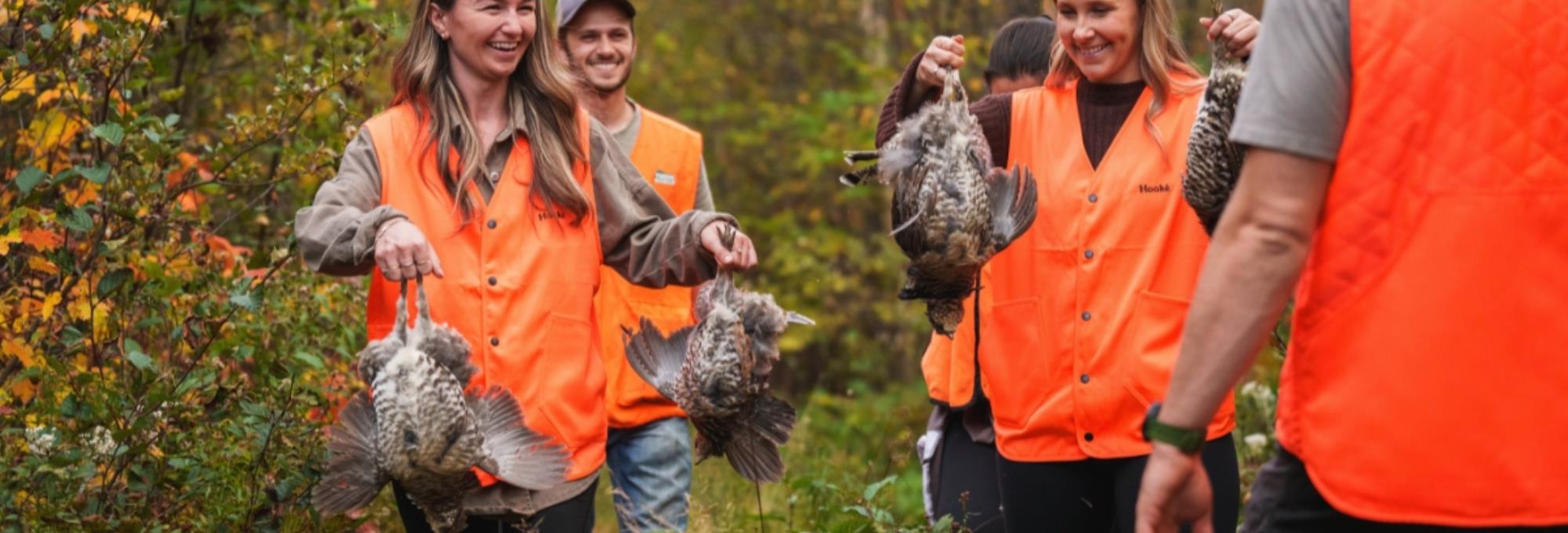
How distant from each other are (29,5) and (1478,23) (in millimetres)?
4212

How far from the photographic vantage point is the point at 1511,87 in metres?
2.68

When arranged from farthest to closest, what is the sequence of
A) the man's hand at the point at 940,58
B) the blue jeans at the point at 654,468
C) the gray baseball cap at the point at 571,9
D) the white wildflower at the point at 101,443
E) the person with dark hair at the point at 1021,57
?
the gray baseball cap at the point at 571,9 < the person with dark hair at the point at 1021,57 < the blue jeans at the point at 654,468 < the white wildflower at the point at 101,443 < the man's hand at the point at 940,58

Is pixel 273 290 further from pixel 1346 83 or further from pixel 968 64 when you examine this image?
pixel 968 64

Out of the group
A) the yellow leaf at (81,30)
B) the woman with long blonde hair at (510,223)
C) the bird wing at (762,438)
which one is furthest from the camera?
the yellow leaf at (81,30)

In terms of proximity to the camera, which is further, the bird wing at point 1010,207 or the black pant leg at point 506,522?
the bird wing at point 1010,207

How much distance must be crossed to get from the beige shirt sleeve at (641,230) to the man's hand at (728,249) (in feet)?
0.11

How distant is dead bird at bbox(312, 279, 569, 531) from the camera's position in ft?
12.6

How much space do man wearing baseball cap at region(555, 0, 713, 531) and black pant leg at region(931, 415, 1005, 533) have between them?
907mm

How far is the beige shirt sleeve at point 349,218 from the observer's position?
3.91 meters

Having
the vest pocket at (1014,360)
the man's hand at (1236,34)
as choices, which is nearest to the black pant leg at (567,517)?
the vest pocket at (1014,360)

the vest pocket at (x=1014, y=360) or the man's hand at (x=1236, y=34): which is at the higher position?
the man's hand at (x=1236, y=34)

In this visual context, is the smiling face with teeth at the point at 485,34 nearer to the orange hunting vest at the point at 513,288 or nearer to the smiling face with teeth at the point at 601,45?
the orange hunting vest at the point at 513,288

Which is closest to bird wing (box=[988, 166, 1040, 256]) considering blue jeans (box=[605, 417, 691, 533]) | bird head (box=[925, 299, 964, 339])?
bird head (box=[925, 299, 964, 339])

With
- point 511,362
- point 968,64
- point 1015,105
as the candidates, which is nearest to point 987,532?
point 1015,105
